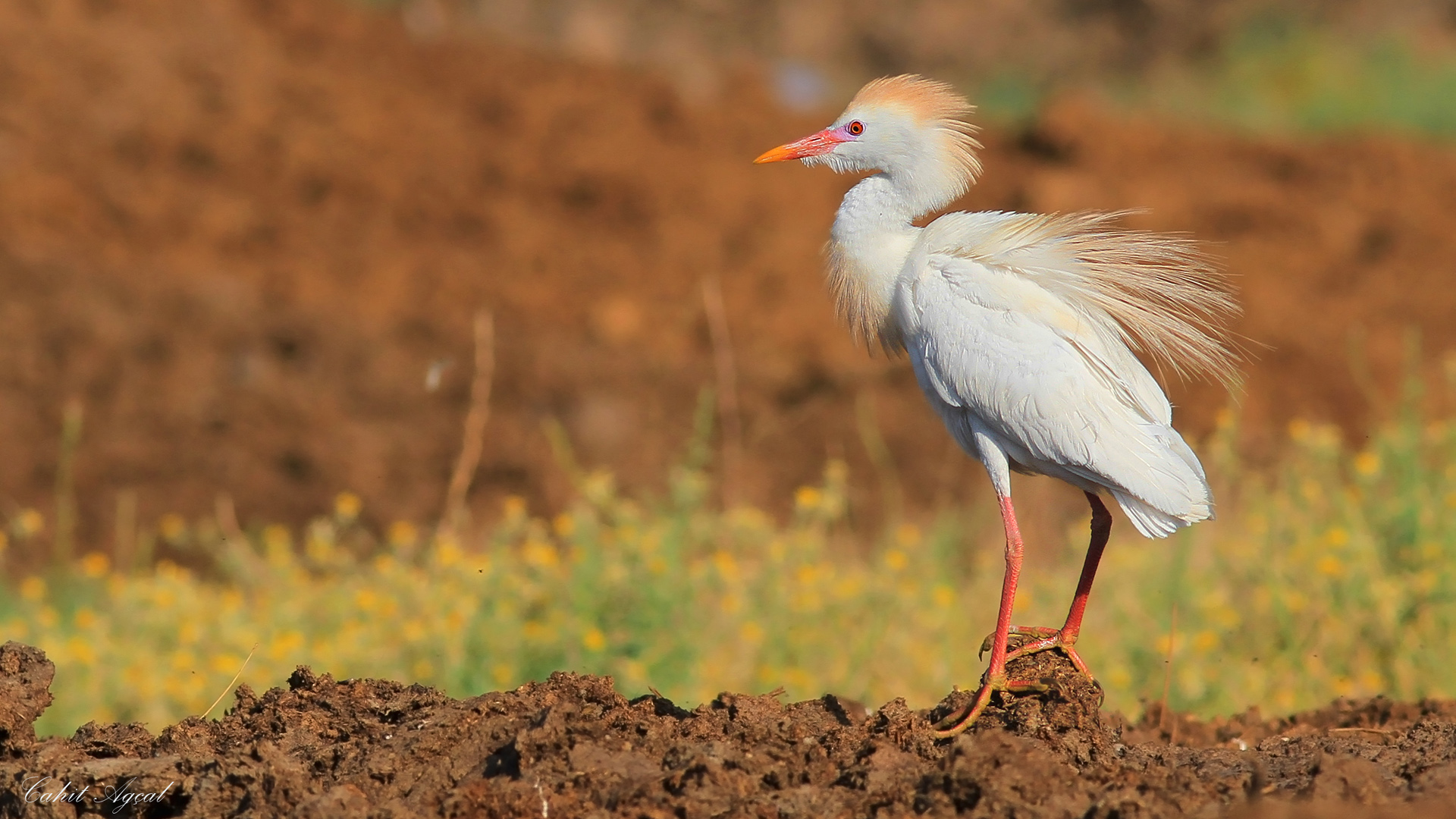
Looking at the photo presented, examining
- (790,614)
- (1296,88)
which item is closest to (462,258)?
(790,614)

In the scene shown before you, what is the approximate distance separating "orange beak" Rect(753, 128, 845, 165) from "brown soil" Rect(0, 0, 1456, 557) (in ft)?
12.5

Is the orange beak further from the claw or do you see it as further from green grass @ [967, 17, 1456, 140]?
green grass @ [967, 17, 1456, 140]

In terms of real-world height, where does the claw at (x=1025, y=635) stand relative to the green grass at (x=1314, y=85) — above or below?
below

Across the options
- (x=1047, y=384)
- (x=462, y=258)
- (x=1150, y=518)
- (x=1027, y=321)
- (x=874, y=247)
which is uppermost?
(x=462, y=258)

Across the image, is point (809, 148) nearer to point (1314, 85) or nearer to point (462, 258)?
point (462, 258)

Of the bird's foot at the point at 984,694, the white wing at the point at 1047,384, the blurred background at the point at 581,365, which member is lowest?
the bird's foot at the point at 984,694

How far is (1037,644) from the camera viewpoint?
149 inches

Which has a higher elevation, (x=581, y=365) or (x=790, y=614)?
(x=581, y=365)

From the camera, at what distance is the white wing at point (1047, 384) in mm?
3666

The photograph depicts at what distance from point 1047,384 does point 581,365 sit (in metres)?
6.34

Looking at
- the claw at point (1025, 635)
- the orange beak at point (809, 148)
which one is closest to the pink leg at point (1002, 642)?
the claw at point (1025, 635)

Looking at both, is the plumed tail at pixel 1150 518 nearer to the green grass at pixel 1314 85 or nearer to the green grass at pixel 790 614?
the green grass at pixel 790 614

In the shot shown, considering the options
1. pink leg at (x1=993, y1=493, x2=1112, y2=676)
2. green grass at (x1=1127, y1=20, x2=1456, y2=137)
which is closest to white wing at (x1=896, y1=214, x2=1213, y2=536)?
pink leg at (x1=993, y1=493, x2=1112, y2=676)

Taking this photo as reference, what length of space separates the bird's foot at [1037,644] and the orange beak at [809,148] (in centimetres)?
155
